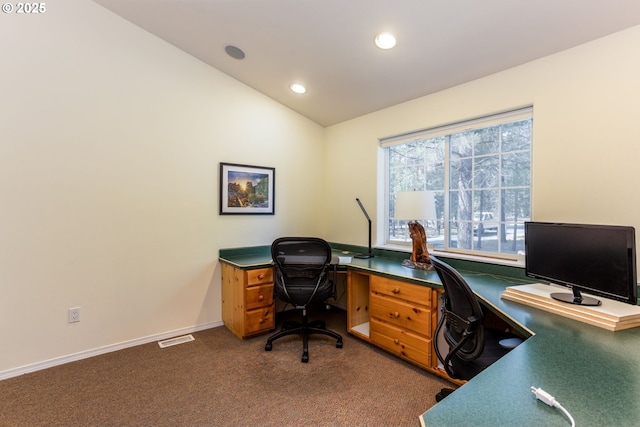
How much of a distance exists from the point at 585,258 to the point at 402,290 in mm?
1165

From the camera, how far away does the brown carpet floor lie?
180 cm

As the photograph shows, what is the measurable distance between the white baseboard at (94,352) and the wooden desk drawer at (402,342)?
5.65ft

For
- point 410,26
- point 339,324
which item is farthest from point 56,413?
point 410,26

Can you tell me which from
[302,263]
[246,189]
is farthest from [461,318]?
[246,189]

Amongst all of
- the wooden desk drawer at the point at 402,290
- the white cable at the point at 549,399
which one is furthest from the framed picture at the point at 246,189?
the white cable at the point at 549,399

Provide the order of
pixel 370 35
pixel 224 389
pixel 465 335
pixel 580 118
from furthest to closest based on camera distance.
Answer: pixel 370 35
pixel 224 389
pixel 580 118
pixel 465 335

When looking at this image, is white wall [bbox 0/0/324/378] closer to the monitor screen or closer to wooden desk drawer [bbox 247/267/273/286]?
wooden desk drawer [bbox 247/267/273/286]

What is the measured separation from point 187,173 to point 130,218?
656 millimetres

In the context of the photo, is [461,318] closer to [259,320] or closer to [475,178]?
[475,178]

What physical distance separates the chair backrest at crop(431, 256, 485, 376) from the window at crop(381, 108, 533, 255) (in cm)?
106

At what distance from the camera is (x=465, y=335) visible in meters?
1.48

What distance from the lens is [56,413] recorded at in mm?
1839

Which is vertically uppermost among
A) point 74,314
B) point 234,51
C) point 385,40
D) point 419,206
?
point 234,51

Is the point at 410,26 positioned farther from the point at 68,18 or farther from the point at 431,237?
the point at 68,18
